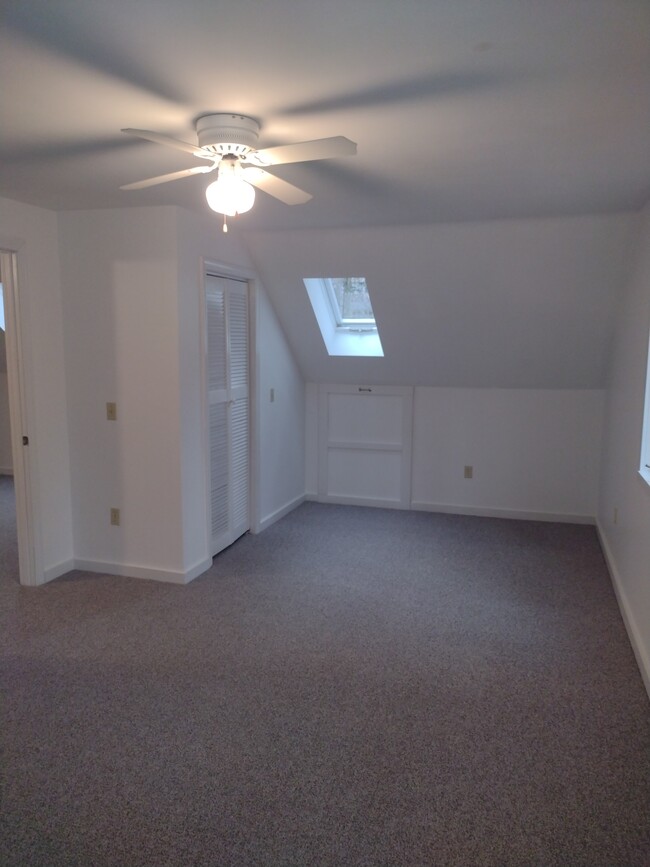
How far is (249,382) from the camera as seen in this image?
4.38m

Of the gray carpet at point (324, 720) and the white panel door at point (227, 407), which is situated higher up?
the white panel door at point (227, 407)

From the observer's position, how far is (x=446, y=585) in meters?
3.69

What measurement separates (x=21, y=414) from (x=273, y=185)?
83.9 inches

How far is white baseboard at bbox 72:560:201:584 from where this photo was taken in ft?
12.0

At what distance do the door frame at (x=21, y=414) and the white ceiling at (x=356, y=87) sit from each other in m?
0.65

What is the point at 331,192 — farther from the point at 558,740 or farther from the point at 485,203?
the point at 558,740

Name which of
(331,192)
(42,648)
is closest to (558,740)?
(42,648)

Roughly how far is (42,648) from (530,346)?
12.1 feet

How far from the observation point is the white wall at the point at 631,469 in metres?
2.82

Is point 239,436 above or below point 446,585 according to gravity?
above

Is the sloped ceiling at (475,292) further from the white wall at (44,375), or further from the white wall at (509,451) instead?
the white wall at (44,375)

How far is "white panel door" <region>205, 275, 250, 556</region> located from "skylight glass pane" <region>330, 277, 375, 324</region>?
37.3 inches

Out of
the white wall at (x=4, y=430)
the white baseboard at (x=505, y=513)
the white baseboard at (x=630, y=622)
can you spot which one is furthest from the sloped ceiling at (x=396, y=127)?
the white wall at (x=4, y=430)

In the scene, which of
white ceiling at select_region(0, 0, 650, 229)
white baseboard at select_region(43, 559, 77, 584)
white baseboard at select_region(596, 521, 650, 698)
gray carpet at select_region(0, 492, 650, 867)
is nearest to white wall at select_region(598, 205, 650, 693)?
white baseboard at select_region(596, 521, 650, 698)
